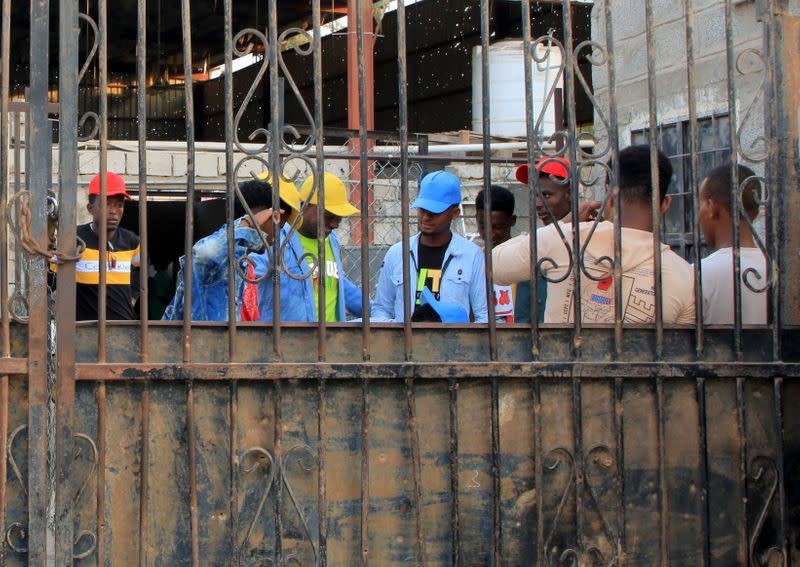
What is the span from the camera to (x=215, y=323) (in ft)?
11.0

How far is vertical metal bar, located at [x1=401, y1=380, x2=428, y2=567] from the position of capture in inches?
133

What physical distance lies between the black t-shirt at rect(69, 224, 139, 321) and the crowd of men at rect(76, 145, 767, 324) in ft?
0.05

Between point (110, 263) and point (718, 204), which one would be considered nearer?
point (718, 204)

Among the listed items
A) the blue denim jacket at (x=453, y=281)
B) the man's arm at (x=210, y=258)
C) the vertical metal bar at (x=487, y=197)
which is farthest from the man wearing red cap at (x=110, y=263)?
the vertical metal bar at (x=487, y=197)

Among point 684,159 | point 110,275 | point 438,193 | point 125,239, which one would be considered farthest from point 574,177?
point 684,159

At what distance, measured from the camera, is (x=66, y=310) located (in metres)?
3.19

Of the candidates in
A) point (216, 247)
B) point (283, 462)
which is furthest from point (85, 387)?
→ point (216, 247)

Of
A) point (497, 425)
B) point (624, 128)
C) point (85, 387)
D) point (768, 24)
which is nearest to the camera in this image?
point (85, 387)

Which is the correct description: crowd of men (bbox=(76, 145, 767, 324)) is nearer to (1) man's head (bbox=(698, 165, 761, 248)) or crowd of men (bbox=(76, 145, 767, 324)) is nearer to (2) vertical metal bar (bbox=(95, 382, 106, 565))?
(1) man's head (bbox=(698, 165, 761, 248))

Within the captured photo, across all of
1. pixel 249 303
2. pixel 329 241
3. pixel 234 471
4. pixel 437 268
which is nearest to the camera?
pixel 234 471

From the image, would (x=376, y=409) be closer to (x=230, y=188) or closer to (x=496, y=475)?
(x=496, y=475)

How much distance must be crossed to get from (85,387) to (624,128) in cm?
522

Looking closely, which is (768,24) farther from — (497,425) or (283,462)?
(283,462)

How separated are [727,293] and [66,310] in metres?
2.30
